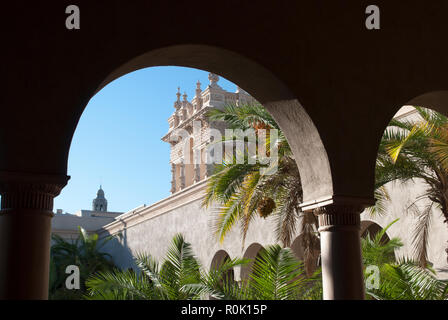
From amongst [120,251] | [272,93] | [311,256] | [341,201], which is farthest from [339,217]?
[120,251]

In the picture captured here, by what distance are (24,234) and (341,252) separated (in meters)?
2.68

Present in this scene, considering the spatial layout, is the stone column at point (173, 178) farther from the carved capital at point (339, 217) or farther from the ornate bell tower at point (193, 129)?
the carved capital at point (339, 217)

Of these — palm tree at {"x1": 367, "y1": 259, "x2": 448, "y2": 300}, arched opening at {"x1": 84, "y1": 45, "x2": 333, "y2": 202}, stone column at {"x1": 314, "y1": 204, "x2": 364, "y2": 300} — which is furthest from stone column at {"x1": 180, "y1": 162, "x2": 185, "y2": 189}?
stone column at {"x1": 314, "y1": 204, "x2": 364, "y2": 300}

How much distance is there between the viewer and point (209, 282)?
8.40m

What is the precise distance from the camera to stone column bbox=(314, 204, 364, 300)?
4.91m

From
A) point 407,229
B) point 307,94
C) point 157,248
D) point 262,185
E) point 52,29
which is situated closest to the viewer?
point 52,29

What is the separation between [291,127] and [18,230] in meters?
2.71

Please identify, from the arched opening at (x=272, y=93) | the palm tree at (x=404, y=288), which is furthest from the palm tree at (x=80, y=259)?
the arched opening at (x=272, y=93)

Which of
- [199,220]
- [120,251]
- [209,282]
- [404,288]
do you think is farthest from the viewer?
[120,251]

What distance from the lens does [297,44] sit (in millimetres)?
5035

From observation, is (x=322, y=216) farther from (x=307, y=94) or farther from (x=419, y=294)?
(x=419, y=294)

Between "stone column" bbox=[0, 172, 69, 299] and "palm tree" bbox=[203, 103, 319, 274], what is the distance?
6489mm

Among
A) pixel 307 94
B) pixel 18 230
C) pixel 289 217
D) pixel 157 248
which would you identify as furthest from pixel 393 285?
pixel 157 248

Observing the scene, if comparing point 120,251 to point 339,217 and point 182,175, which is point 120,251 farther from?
point 339,217
